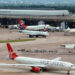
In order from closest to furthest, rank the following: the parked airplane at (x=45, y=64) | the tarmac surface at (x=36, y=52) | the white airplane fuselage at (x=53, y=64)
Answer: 1. the white airplane fuselage at (x=53, y=64)
2. the parked airplane at (x=45, y=64)
3. the tarmac surface at (x=36, y=52)

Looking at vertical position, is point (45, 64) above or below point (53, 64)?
below

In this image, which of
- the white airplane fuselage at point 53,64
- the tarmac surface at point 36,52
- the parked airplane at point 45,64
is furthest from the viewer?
the tarmac surface at point 36,52

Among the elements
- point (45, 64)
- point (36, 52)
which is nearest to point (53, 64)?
point (45, 64)

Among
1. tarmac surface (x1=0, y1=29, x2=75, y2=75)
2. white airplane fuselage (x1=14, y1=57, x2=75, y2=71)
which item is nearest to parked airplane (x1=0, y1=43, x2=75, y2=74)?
white airplane fuselage (x1=14, y1=57, x2=75, y2=71)

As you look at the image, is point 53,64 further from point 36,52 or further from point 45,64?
point 36,52

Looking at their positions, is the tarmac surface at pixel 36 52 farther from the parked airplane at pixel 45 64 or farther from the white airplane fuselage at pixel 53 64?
the white airplane fuselage at pixel 53 64

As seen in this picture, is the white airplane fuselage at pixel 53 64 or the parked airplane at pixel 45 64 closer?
the white airplane fuselage at pixel 53 64

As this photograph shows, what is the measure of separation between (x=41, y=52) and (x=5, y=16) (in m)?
101

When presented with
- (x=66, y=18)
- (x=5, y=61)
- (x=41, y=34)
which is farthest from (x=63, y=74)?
(x=66, y=18)

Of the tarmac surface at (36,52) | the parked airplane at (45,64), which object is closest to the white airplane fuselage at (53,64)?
the parked airplane at (45,64)

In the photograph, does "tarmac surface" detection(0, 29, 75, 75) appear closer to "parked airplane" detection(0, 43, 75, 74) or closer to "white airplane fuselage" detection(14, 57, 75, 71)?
"parked airplane" detection(0, 43, 75, 74)

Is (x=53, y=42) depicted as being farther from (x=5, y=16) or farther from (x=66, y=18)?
(x=5, y=16)

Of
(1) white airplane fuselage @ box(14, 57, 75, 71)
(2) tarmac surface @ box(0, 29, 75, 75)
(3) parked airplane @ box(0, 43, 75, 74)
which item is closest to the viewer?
(1) white airplane fuselage @ box(14, 57, 75, 71)

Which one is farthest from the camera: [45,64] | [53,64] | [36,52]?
[36,52]
